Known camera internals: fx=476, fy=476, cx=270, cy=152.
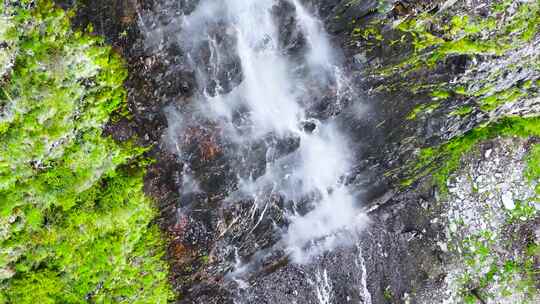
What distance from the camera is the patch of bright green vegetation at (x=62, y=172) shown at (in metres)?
6.27

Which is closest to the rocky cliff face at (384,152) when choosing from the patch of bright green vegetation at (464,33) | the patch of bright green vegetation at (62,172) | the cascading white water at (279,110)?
the patch of bright green vegetation at (464,33)

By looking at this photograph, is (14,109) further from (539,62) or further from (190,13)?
(539,62)

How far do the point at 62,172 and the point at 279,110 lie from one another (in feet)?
13.0

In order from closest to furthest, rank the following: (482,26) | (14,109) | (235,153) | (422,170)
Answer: (14,109) → (482,26) → (235,153) → (422,170)

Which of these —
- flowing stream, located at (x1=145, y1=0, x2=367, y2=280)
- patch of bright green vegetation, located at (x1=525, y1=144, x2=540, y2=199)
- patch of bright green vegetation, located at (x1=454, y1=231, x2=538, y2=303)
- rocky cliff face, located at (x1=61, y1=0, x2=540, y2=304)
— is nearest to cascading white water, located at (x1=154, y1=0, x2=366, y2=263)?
flowing stream, located at (x1=145, y1=0, x2=367, y2=280)

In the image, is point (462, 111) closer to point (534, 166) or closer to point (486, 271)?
point (534, 166)

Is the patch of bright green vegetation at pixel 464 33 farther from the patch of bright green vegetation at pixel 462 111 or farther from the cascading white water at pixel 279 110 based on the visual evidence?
the patch of bright green vegetation at pixel 462 111

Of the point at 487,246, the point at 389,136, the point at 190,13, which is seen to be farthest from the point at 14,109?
the point at 487,246

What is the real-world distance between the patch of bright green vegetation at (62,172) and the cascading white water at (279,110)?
3.98ft

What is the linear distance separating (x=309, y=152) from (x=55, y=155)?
4981mm

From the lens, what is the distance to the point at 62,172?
7152 mm

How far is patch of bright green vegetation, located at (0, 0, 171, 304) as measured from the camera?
247 inches

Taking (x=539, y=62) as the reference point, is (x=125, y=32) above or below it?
above

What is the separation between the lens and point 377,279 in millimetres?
11312
